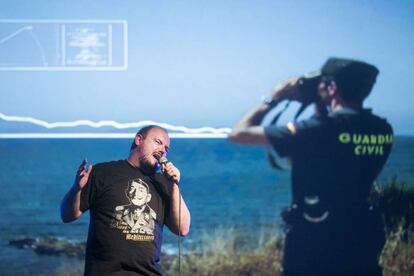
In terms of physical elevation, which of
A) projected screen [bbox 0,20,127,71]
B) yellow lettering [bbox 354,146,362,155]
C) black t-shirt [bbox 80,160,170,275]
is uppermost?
projected screen [bbox 0,20,127,71]

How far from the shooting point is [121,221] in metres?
2.33

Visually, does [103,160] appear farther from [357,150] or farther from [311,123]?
[357,150]

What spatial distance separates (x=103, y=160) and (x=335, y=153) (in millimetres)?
1263

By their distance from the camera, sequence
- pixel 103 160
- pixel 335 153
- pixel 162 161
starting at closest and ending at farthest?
pixel 162 161 → pixel 103 160 → pixel 335 153

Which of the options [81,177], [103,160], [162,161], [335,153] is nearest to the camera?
[81,177]

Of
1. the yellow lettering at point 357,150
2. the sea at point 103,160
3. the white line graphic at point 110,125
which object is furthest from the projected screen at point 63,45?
the yellow lettering at point 357,150

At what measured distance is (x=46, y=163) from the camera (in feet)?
11.3

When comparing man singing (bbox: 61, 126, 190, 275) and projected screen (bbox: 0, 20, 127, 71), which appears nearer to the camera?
man singing (bbox: 61, 126, 190, 275)

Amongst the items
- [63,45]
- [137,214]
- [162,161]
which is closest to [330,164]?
[162,161]

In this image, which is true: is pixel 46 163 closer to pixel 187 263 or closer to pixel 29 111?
pixel 29 111

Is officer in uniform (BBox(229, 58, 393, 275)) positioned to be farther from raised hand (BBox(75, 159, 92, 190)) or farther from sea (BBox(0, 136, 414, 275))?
raised hand (BBox(75, 159, 92, 190))

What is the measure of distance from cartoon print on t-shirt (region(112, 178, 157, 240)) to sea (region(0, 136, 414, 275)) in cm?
103

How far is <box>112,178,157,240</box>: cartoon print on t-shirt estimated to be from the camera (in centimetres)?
233

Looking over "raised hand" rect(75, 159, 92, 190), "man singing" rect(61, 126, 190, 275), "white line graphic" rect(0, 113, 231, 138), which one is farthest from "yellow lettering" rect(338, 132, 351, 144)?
"raised hand" rect(75, 159, 92, 190)
